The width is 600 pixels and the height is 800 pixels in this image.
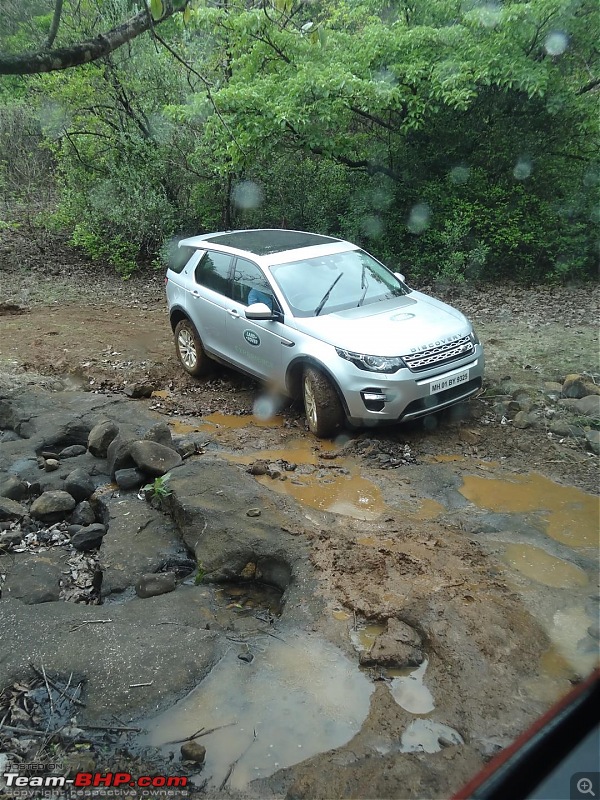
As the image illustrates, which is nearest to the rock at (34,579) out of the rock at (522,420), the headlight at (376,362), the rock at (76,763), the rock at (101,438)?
the rock at (76,763)

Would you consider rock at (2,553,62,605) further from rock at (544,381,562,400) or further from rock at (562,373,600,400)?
rock at (562,373,600,400)

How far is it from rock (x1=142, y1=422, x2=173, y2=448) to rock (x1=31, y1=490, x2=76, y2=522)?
101 cm

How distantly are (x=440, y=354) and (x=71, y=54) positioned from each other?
12.8ft

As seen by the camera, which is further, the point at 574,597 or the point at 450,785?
the point at 574,597

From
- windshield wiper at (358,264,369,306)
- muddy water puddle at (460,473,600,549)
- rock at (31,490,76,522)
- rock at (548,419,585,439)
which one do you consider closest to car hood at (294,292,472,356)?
windshield wiper at (358,264,369,306)

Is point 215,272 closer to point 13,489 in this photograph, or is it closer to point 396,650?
point 13,489

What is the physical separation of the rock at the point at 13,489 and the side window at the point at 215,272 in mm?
3165

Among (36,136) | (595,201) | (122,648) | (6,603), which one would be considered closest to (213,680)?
(122,648)

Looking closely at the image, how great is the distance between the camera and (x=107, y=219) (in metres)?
14.9

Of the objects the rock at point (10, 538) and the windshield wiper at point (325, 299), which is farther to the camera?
the windshield wiper at point (325, 299)

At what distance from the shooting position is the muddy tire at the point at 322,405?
6375 mm

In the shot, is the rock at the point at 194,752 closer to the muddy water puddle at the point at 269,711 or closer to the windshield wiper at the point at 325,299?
the muddy water puddle at the point at 269,711

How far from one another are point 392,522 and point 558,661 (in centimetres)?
174

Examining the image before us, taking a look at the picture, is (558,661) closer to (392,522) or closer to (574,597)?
(574,597)
